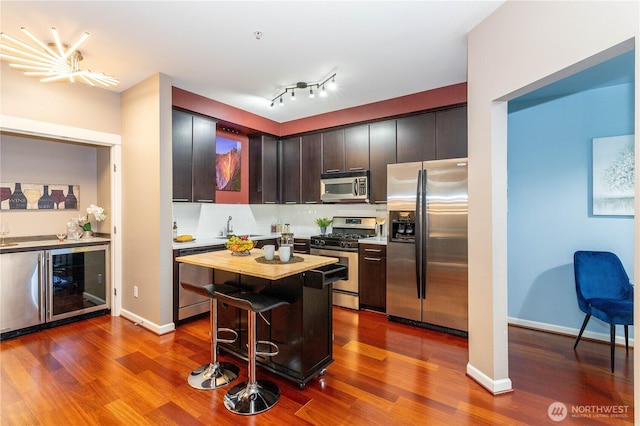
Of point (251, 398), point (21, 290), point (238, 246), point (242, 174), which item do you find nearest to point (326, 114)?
point (242, 174)

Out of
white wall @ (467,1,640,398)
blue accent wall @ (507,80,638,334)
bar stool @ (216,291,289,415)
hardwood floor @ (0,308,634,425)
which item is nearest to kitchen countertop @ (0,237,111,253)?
hardwood floor @ (0,308,634,425)

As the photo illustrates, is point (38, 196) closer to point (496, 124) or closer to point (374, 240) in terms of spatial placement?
point (374, 240)

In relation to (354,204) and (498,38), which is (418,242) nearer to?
(354,204)

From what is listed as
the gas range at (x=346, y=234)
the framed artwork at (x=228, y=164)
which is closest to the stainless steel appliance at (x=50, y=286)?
the framed artwork at (x=228, y=164)

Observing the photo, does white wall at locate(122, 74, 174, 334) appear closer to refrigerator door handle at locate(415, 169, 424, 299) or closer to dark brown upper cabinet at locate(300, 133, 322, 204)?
dark brown upper cabinet at locate(300, 133, 322, 204)

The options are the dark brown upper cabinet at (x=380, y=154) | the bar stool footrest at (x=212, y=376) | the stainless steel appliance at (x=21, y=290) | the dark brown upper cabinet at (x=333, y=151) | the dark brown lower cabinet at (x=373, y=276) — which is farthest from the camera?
the dark brown upper cabinet at (x=333, y=151)

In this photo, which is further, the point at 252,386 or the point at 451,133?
the point at 451,133

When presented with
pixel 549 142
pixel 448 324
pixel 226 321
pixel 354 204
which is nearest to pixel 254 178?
pixel 354 204

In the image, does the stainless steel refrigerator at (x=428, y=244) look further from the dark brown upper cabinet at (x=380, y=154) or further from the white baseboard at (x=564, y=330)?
the white baseboard at (x=564, y=330)

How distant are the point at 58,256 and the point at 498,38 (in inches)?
192

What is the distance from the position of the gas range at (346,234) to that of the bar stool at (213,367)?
1.95 meters

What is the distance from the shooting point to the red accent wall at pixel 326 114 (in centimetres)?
371

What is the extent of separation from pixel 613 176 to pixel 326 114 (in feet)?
11.5

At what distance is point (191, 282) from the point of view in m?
3.67
